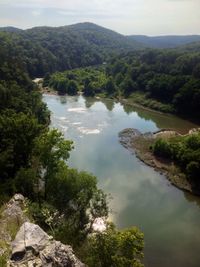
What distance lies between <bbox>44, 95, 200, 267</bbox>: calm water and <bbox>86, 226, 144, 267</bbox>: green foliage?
1164 centimetres

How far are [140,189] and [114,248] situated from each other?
86.2ft

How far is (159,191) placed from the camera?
49531 millimetres

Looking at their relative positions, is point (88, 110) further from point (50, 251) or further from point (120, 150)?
point (50, 251)

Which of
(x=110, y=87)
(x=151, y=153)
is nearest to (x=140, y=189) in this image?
(x=151, y=153)

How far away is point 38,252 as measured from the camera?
64.9 ft

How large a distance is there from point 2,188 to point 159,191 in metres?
22.4

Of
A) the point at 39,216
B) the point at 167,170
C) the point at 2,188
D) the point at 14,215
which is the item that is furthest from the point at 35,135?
the point at 167,170

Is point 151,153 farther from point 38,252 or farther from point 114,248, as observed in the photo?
point 38,252

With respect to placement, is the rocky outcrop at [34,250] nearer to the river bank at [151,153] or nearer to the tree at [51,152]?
the tree at [51,152]

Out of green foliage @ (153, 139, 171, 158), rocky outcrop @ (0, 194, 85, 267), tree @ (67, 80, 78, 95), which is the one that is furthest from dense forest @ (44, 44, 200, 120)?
rocky outcrop @ (0, 194, 85, 267)

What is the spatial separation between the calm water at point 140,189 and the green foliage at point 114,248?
458 inches

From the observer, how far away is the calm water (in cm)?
3719

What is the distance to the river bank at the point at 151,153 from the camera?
5200 centimetres

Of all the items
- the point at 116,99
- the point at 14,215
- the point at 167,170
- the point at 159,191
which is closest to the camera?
the point at 14,215
